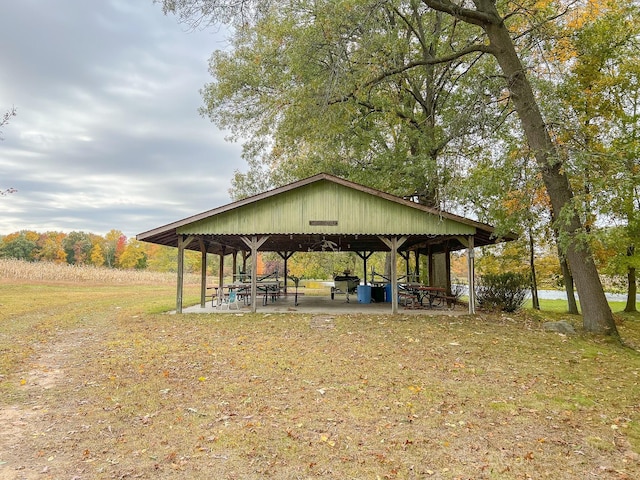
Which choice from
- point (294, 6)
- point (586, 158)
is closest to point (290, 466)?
point (586, 158)

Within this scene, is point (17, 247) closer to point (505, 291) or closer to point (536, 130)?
point (505, 291)

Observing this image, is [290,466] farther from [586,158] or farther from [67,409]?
[586,158]

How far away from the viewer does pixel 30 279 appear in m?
25.9

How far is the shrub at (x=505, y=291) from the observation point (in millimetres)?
13891

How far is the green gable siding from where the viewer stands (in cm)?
1174

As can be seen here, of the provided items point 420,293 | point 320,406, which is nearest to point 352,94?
point 420,293

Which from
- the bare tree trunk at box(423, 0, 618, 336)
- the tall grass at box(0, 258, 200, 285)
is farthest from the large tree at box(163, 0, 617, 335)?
the tall grass at box(0, 258, 200, 285)

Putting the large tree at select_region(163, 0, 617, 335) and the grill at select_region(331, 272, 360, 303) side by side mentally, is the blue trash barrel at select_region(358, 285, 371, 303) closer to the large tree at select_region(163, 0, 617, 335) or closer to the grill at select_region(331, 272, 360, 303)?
the grill at select_region(331, 272, 360, 303)

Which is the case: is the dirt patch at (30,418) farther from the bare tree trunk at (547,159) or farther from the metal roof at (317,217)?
the bare tree trunk at (547,159)

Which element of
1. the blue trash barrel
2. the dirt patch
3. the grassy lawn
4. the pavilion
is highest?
the pavilion

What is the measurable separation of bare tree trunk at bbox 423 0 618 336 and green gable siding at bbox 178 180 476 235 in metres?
3.13

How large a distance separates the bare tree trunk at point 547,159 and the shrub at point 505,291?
4.76 meters

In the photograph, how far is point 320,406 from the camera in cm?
452

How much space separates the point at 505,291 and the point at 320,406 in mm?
11530
